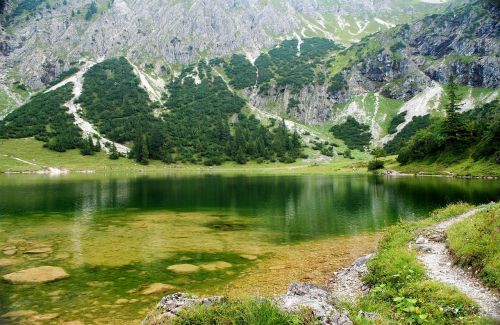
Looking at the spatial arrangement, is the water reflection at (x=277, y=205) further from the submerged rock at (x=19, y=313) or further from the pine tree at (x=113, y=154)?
the pine tree at (x=113, y=154)

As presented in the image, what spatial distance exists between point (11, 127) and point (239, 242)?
209366mm

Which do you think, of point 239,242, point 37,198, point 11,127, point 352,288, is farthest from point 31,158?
point 352,288

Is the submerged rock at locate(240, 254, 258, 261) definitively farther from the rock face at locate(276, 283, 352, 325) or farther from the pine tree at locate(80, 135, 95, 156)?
the pine tree at locate(80, 135, 95, 156)

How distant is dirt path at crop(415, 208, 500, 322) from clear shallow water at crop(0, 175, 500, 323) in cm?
1058

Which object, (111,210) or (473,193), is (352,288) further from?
(473,193)

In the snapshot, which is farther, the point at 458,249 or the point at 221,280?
the point at 221,280

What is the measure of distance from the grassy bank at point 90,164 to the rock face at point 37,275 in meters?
128

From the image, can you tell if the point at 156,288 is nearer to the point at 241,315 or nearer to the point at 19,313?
the point at 19,313

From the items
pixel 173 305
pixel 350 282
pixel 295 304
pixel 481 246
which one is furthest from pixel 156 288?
pixel 481 246

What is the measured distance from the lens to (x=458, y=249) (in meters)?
20.4

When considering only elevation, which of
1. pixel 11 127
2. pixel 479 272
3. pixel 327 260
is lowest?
pixel 327 260

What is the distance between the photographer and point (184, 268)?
24484 millimetres

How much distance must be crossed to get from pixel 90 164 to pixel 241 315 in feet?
579

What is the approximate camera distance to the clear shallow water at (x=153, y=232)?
775 inches
